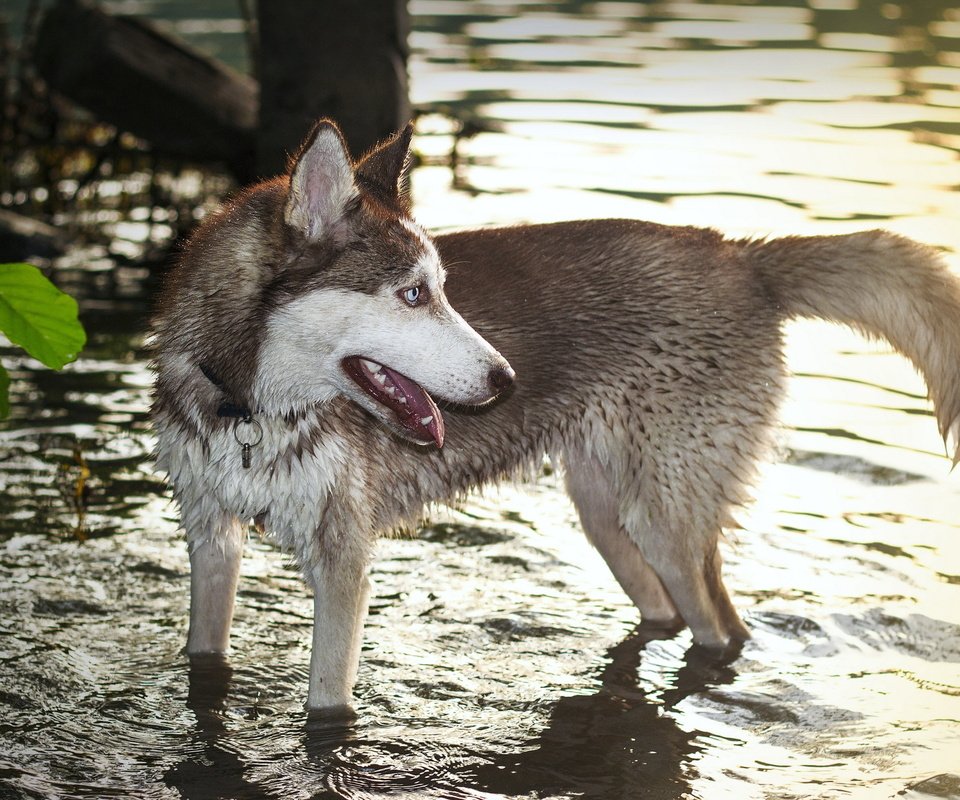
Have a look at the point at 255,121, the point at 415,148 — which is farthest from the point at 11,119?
the point at 415,148

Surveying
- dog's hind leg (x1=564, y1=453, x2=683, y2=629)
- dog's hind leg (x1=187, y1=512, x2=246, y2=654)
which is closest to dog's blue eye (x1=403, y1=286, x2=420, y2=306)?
dog's hind leg (x1=187, y1=512, x2=246, y2=654)

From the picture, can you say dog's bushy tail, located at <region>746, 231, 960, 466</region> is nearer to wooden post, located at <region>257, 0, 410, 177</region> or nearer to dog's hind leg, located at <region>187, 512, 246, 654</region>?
dog's hind leg, located at <region>187, 512, 246, 654</region>

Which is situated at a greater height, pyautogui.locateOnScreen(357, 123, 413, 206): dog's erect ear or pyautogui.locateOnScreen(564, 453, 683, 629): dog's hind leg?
pyautogui.locateOnScreen(357, 123, 413, 206): dog's erect ear

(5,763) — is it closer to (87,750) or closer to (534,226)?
(87,750)

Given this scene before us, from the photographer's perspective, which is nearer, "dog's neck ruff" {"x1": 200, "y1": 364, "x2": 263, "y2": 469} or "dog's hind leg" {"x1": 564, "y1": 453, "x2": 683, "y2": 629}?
"dog's neck ruff" {"x1": 200, "y1": 364, "x2": 263, "y2": 469}

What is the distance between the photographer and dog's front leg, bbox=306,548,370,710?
486cm

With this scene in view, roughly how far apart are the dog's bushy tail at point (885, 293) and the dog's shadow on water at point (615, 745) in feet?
4.29

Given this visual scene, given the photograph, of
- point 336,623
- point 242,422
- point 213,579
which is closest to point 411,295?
point 242,422

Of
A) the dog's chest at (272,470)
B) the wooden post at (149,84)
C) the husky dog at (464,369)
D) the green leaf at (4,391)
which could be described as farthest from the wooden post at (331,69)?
the green leaf at (4,391)

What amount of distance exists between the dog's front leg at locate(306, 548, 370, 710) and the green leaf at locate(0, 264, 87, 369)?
1.61m

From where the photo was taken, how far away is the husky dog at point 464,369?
15.1 ft

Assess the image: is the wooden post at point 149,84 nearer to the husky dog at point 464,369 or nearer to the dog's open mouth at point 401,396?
the husky dog at point 464,369

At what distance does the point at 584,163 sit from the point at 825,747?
859 cm

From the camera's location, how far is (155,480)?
23.3 ft
